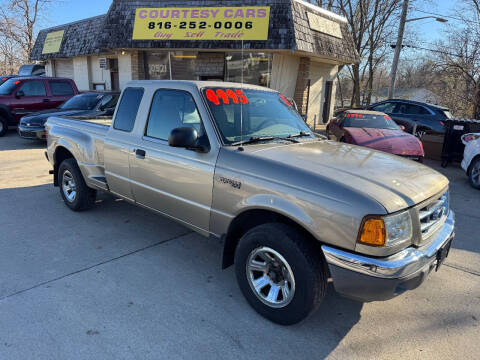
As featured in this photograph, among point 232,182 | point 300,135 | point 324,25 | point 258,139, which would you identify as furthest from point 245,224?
point 324,25

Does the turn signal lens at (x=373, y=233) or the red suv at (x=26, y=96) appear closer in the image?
the turn signal lens at (x=373, y=233)

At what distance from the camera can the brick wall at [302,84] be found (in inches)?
588

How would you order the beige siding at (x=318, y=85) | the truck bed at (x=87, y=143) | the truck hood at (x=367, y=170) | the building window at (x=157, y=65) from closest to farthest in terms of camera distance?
the truck hood at (x=367, y=170)
the truck bed at (x=87, y=143)
the building window at (x=157, y=65)
the beige siding at (x=318, y=85)

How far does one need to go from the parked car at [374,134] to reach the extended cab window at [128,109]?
5.47 metres

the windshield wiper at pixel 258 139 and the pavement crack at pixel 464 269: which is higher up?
the windshield wiper at pixel 258 139

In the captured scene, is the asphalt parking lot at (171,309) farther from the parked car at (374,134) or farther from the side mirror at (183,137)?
the parked car at (374,134)

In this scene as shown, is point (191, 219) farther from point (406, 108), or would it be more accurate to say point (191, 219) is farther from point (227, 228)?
point (406, 108)

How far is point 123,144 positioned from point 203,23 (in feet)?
38.3

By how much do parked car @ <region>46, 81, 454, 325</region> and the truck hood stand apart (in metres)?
0.01

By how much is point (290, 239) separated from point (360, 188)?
0.63 m

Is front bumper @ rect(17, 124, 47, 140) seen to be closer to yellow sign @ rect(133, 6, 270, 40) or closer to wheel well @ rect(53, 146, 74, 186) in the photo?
wheel well @ rect(53, 146, 74, 186)

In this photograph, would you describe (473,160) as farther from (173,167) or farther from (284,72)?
(284,72)

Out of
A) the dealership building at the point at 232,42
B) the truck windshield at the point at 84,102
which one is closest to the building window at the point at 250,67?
the dealership building at the point at 232,42

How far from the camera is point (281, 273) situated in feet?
9.23
